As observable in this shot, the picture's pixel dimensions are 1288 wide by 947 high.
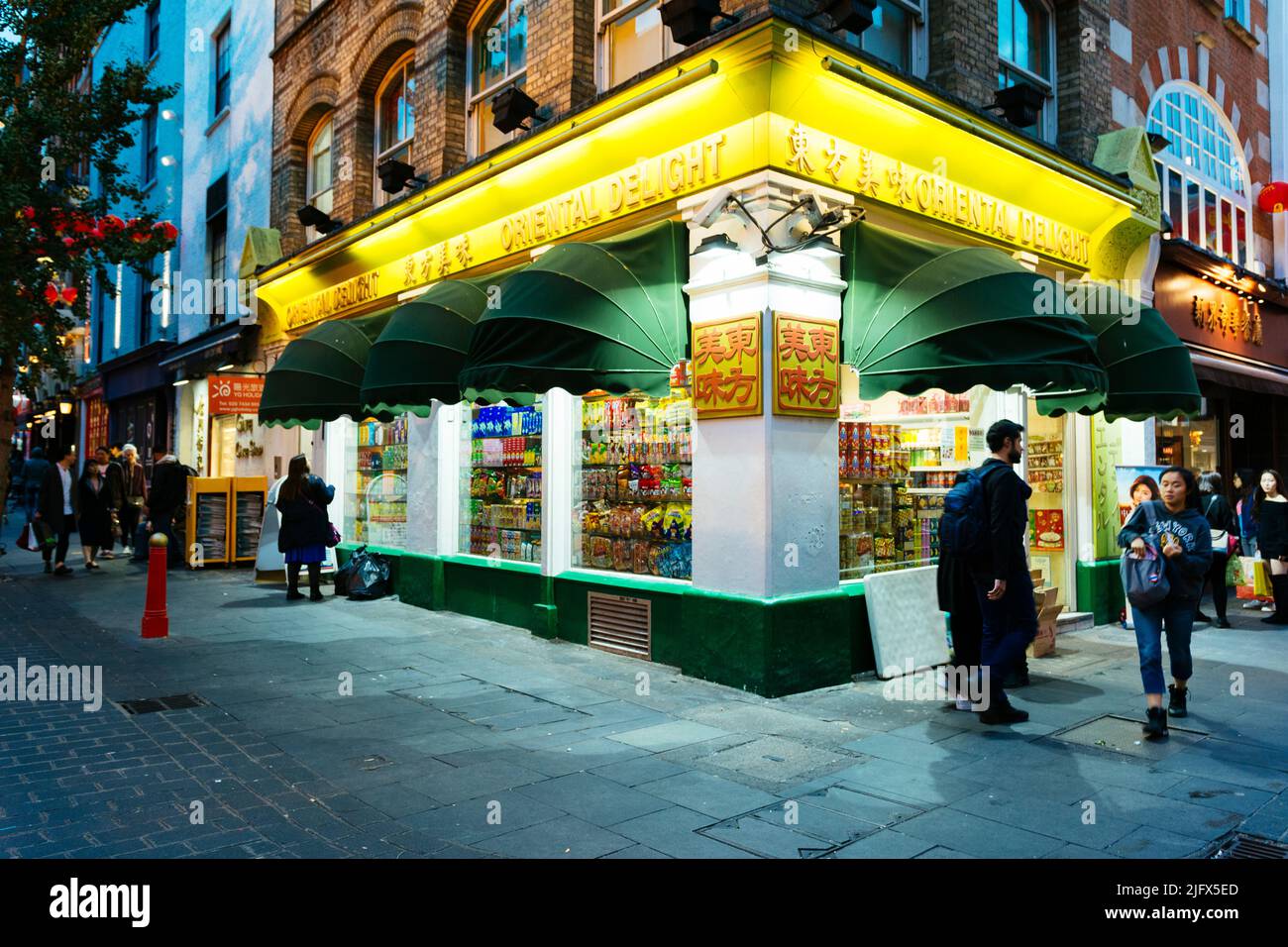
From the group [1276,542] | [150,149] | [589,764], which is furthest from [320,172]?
[1276,542]

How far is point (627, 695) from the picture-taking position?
23.6 ft

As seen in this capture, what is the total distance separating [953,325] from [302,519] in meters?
8.64

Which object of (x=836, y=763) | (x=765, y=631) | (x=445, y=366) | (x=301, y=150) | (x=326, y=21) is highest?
(x=326, y=21)

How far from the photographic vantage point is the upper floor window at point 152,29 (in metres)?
23.1

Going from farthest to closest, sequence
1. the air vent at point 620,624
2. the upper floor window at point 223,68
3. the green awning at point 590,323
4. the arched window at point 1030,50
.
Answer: the upper floor window at point 223,68 → the arched window at point 1030,50 → the air vent at point 620,624 → the green awning at point 590,323

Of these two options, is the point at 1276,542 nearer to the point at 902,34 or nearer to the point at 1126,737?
the point at 1126,737

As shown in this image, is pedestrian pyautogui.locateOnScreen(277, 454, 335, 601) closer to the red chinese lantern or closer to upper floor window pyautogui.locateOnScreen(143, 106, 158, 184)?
the red chinese lantern

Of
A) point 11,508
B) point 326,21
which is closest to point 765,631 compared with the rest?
point 326,21

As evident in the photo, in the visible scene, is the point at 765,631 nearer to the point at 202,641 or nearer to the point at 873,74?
the point at 873,74

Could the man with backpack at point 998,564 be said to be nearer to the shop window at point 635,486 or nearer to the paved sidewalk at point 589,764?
the paved sidewalk at point 589,764

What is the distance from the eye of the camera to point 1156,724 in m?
6.04

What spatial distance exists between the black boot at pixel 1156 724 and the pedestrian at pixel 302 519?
979 centimetres

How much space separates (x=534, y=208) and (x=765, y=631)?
5.32m

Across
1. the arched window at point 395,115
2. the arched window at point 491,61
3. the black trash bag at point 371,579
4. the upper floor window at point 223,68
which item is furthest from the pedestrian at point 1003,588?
the upper floor window at point 223,68
